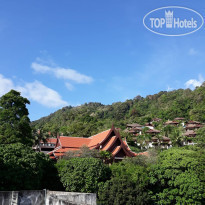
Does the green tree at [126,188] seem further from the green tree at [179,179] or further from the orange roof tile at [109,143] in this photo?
the orange roof tile at [109,143]

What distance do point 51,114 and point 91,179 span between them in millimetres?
137471

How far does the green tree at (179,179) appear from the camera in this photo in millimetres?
18853

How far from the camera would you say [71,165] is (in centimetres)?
2045

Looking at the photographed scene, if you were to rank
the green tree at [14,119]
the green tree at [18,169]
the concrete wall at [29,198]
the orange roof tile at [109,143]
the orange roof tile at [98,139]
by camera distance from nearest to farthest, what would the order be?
the concrete wall at [29,198]
the green tree at [18,169]
the green tree at [14,119]
the orange roof tile at [109,143]
the orange roof tile at [98,139]

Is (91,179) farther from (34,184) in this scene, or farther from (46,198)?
(46,198)

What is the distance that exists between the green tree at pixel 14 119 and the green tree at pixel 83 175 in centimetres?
660

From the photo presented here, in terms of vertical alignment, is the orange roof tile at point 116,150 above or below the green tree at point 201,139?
below

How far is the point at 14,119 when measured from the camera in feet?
80.9

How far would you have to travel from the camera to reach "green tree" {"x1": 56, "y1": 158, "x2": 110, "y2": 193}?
19.0 m

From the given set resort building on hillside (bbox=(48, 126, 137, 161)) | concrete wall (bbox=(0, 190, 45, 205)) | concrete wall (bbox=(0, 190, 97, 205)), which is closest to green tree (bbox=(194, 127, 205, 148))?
resort building on hillside (bbox=(48, 126, 137, 161))

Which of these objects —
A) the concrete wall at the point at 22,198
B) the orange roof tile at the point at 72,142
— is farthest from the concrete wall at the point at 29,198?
the orange roof tile at the point at 72,142

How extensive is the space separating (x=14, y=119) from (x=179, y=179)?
17.1 m

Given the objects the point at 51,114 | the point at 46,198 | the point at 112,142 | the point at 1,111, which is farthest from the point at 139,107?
the point at 46,198

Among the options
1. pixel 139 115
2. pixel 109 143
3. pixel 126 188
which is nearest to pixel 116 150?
pixel 109 143
